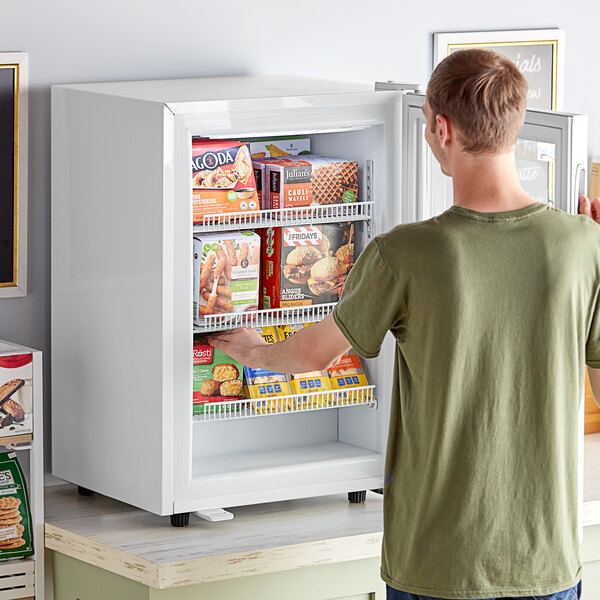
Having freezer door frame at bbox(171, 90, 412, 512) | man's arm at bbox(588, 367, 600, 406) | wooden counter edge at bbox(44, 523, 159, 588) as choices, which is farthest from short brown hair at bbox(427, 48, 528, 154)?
wooden counter edge at bbox(44, 523, 159, 588)

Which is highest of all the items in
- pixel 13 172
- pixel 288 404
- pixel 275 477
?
pixel 13 172

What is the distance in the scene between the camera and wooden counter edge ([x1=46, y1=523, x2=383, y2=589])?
242cm

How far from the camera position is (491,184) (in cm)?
192

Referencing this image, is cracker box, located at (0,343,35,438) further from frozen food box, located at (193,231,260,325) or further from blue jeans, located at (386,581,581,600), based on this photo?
blue jeans, located at (386,581,581,600)

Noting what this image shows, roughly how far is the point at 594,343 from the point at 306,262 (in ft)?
3.17

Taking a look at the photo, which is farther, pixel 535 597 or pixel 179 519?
pixel 179 519

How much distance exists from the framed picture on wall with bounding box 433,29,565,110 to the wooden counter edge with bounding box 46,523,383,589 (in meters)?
1.53

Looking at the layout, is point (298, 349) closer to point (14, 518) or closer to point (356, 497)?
point (356, 497)

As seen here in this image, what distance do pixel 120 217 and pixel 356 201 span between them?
0.62 m

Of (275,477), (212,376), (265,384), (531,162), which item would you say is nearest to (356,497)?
(275,477)

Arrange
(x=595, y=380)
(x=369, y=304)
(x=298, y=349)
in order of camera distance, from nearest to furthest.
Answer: (x=369, y=304) → (x=595, y=380) → (x=298, y=349)

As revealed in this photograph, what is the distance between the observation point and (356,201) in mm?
2861

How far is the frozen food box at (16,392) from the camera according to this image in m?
2.56

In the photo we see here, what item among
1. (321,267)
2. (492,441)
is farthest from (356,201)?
(492,441)
